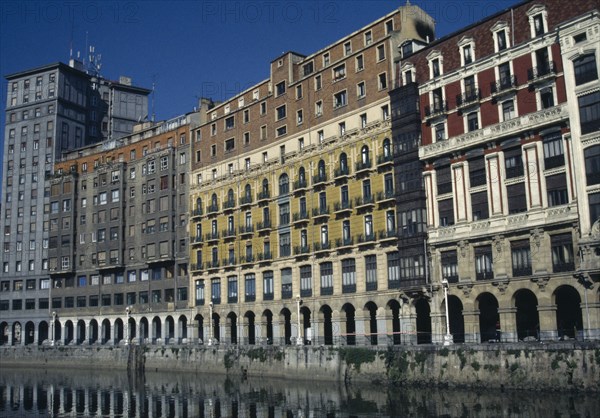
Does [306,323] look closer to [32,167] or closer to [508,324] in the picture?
[508,324]

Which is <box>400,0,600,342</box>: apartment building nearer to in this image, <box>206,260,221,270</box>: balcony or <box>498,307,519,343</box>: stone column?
<box>498,307,519,343</box>: stone column

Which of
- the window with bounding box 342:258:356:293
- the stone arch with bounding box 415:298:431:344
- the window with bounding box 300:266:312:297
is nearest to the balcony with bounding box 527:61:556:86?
the stone arch with bounding box 415:298:431:344

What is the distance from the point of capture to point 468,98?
6194 centimetres

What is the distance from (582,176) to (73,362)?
75.1 metres

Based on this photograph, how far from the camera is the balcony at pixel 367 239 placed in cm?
7050

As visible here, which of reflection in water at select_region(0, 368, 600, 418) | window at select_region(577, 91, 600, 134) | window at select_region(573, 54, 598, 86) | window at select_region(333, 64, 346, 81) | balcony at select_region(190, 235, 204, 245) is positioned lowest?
reflection in water at select_region(0, 368, 600, 418)

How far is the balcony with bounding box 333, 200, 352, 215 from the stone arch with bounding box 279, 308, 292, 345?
48.0 feet

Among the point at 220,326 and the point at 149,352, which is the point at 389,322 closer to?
the point at 220,326

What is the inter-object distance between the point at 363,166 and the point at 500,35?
19369mm

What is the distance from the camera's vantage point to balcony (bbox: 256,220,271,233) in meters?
84.3

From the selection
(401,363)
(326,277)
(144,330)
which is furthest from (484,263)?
(144,330)

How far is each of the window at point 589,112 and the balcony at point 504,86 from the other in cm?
656

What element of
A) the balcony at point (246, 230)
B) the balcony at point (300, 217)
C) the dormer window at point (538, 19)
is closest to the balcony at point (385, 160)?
the balcony at point (300, 217)

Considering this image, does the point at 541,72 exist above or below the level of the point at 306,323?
above
